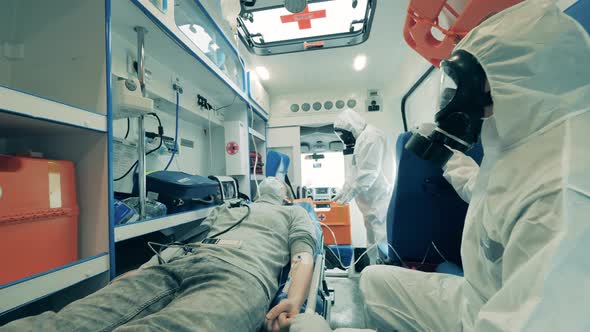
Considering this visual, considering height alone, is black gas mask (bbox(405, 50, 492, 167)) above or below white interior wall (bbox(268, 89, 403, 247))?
below

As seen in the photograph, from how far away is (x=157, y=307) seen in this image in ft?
2.60

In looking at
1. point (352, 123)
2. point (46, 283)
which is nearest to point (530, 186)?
point (46, 283)

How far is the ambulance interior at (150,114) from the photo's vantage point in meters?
0.72

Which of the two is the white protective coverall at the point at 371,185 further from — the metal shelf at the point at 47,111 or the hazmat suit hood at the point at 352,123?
the metal shelf at the point at 47,111

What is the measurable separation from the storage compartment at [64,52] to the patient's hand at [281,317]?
951 millimetres

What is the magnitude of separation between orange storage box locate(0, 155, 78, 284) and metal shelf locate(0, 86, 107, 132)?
0.14 meters

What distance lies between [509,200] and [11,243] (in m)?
1.35

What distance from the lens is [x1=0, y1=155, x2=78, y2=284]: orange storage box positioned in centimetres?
62

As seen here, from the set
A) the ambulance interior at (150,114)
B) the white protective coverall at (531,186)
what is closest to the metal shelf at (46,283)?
the ambulance interior at (150,114)

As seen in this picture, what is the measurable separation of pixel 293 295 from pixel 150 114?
170 centimetres

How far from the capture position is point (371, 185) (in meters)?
2.53

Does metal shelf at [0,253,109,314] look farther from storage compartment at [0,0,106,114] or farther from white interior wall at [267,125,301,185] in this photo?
white interior wall at [267,125,301,185]

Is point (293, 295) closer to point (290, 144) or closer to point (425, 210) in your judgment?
point (425, 210)

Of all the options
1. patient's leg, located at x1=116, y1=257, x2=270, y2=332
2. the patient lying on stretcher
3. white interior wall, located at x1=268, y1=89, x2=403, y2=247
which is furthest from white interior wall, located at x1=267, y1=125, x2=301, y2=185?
patient's leg, located at x1=116, y1=257, x2=270, y2=332
